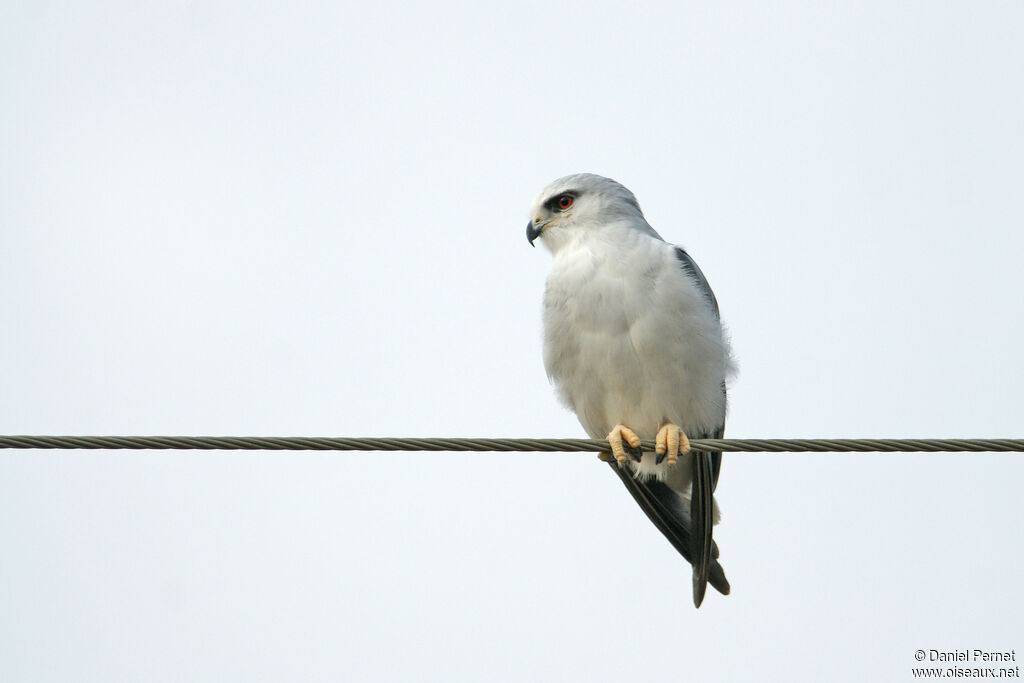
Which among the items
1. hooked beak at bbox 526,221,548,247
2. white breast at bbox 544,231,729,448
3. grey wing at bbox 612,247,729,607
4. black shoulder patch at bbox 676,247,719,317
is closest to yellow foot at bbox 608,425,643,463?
white breast at bbox 544,231,729,448

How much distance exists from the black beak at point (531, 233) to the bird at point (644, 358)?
26cm

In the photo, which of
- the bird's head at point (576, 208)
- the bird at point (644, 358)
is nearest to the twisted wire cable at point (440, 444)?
the bird at point (644, 358)

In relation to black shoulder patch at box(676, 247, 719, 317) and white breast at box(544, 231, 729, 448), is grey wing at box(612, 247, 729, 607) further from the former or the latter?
white breast at box(544, 231, 729, 448)

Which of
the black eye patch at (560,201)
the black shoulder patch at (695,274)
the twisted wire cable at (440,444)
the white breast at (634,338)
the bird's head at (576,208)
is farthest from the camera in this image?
the black eye patch at (560,201)

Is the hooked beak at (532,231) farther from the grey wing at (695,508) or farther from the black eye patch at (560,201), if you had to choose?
the grey wing at (695,508)

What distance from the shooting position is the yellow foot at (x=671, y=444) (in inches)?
209

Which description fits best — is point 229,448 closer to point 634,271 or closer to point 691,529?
point 634,271

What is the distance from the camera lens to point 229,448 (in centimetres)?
367

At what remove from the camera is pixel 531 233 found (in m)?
6.22

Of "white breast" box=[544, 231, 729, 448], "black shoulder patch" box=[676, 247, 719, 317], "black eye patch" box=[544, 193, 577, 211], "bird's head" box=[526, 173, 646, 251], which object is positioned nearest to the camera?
"white breast" box=[544, 231, 729, 448]

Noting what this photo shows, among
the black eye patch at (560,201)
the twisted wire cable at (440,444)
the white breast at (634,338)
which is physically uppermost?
the black eye patch at (560,201)

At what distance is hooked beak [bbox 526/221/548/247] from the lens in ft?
20.2

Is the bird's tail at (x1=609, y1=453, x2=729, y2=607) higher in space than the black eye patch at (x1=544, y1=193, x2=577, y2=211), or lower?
lower

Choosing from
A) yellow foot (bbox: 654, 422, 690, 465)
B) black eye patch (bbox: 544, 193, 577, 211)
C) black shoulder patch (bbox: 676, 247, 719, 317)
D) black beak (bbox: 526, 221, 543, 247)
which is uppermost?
black eye patch (bbox: 544, 193, 577, 211)
